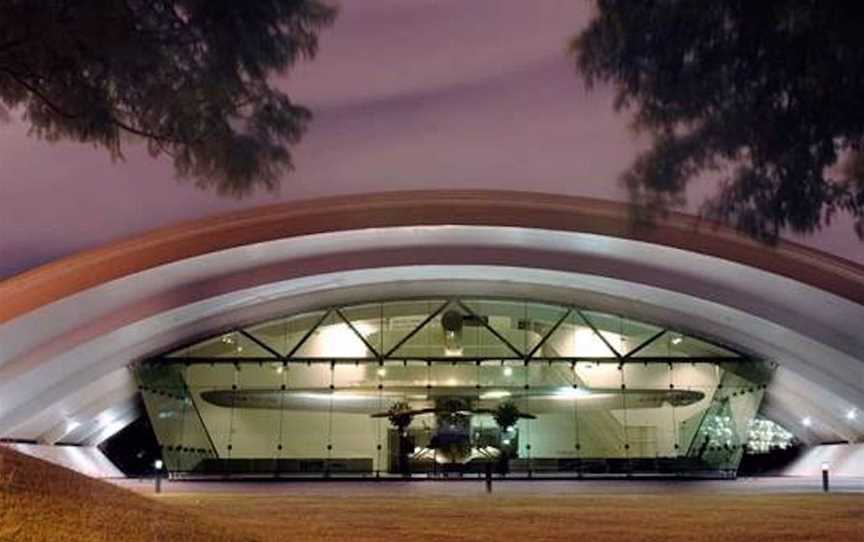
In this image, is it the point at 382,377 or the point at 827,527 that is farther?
the point at 382,377

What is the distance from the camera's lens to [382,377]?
3156cm

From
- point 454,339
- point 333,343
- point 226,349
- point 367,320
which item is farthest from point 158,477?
point 454,339

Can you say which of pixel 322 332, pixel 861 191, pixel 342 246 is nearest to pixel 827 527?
pixel 861 191

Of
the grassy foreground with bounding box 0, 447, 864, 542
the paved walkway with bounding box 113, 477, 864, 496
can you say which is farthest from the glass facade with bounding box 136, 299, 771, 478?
the grassy foreground with bounding box 0, 447, 864, 542

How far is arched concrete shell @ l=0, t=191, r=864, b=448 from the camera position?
24.6 m

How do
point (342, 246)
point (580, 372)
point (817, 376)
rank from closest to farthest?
1. point (342, 246)
2. point (817, 376)
3. point (580, 372)

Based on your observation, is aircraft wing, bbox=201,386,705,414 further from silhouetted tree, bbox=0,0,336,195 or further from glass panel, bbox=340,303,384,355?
silhouetted tree, bbox=0,0,336,195

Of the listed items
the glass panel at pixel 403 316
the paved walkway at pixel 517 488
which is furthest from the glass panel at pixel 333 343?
the paved walkway at pixel 517 488

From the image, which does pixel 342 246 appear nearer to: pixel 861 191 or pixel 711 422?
pixel 711 422

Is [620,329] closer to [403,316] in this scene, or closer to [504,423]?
[504,423]

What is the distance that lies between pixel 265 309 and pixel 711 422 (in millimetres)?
16297

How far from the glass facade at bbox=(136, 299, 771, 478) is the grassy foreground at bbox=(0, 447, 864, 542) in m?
14.7

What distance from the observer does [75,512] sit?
657cm

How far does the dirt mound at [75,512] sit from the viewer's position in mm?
6113
